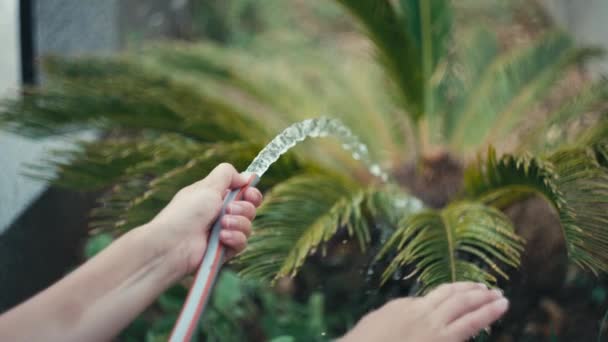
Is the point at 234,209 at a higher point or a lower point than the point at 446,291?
higher

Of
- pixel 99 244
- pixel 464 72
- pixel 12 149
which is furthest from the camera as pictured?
pixel 464 72

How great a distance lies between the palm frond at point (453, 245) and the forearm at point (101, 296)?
20.2 inches

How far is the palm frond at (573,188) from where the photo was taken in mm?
1371

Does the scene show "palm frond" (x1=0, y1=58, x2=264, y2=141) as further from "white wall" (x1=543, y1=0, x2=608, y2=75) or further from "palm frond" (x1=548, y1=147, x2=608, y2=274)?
"white wall" (x1=543, y1=0, x2=608, y2=75)

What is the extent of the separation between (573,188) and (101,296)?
3.31ft

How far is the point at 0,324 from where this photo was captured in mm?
998

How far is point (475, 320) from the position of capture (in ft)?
3.75

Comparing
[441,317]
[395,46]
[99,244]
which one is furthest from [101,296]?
[395,46]

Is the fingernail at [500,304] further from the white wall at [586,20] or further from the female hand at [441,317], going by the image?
the white wall at [586,20]

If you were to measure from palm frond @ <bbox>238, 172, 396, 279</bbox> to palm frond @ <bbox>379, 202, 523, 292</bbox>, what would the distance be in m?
0.13

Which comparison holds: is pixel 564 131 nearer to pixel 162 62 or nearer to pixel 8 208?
pixel 162 62

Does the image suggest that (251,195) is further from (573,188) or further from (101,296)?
(573,188)

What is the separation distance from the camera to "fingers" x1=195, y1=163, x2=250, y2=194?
1.19 meters

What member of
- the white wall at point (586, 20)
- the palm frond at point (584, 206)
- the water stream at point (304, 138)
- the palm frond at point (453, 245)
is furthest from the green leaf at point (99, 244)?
the white wall at point (586, 20)
